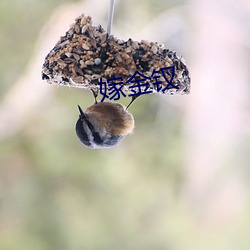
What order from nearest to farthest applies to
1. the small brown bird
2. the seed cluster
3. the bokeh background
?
the seed cluster
the small brown bird
the bokeh background

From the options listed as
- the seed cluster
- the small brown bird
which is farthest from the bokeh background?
the seed cluster

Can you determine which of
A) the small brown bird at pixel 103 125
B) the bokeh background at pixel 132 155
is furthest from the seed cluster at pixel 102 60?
the bokeh background at pixel 132 155

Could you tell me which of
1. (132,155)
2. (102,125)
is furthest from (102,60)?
(132,155)

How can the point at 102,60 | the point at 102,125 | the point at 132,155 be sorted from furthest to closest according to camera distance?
1. the point at 132,155
2. the point at 102,125
3. the point at 102,60

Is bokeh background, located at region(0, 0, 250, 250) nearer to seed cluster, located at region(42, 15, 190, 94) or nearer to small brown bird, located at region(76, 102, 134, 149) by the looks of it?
small brown bird, located at region(76, 102, 134, 149)

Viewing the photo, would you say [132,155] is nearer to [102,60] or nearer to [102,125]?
[102,125]

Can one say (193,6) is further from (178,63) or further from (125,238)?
(178,63)

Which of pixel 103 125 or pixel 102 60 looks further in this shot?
pixel 103 125
